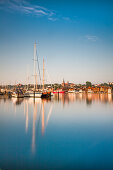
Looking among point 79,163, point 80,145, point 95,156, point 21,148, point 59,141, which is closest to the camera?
point 79,163

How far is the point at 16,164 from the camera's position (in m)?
7.89

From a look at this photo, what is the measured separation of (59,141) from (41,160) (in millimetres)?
3354

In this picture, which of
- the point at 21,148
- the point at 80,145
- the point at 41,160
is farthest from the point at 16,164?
the point at 80,145

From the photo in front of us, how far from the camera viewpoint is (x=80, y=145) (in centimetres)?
1086

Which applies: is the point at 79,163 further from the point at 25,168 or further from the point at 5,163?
the point at 5,163

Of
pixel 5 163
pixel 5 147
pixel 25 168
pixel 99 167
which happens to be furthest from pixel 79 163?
pixel 5 147

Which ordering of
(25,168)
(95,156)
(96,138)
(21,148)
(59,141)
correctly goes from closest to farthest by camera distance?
(25,168), (95,156), (21,148), (59,141), (96,138)

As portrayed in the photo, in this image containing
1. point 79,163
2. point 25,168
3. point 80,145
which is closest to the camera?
point 25,168

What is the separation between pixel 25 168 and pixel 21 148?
264 centimetres

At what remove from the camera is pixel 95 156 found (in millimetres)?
9133

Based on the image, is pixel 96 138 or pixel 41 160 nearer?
pixel 41 160

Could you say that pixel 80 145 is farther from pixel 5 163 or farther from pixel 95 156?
pixel 5 163

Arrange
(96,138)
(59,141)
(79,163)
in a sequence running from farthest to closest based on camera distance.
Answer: (96,138), (59,141), (79,163)

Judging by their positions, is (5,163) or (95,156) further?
(95,156)
